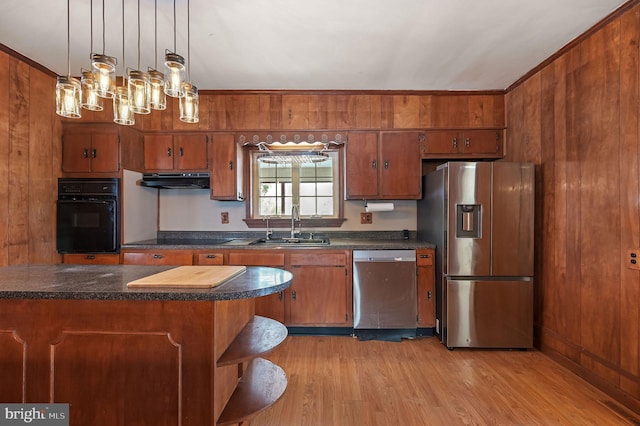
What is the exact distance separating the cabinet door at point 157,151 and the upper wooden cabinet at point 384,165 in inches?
78.1

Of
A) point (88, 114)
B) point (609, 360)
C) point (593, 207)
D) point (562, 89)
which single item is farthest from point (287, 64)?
point (609, 360)

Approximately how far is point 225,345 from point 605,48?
314 cm

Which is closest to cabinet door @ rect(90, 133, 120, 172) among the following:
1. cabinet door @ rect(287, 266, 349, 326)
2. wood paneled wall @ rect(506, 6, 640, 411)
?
cabinet door @ rect(287, 266, 349, 326)

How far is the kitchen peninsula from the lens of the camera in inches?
53.2

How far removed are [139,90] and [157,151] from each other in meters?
1.96

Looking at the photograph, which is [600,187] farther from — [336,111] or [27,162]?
[27,162]

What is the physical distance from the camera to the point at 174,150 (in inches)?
137

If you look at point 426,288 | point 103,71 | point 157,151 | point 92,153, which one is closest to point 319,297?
point 426,288

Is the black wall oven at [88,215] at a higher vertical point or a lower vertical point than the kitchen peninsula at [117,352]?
higher

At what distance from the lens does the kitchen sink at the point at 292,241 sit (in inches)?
129

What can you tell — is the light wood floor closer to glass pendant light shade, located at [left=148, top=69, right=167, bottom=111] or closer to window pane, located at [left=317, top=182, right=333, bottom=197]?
window pane, located at [left=317, top=182, right=333, bottom=197]

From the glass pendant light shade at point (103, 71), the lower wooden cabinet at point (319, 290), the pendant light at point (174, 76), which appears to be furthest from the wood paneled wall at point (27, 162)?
the lower wooden cabinet at point (319, 290)


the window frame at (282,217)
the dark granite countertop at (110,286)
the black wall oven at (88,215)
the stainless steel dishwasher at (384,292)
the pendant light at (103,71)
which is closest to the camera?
the dark granite countertop at (110,286)

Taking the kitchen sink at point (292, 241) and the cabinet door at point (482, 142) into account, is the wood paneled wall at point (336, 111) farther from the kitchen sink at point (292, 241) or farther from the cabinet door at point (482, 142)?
the kitchen sink at point (292, 241)
